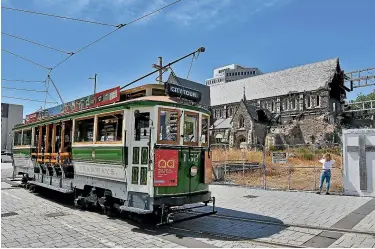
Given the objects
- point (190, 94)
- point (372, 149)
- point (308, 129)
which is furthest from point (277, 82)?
point (190, 94)

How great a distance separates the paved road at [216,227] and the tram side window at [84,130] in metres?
2.22

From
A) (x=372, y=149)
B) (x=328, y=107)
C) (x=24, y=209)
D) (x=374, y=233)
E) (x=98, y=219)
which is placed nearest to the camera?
(x=374, y=233)

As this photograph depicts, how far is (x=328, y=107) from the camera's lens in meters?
48.6

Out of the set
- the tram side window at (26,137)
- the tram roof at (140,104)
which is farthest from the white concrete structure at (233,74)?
the tram roof at (140,104)

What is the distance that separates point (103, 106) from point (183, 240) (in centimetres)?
431

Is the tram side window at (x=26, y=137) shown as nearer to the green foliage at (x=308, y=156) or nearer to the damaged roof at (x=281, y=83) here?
the green foliage at (x=308, y=156)

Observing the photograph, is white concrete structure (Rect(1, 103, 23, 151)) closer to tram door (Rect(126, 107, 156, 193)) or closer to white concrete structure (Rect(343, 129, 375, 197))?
tram door (Rect(126, 107, 156, 193))

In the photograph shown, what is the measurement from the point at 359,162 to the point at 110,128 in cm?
1021

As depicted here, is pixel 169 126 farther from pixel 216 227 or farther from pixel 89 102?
pixel 89 102

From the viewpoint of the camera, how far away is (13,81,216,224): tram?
7332 mm

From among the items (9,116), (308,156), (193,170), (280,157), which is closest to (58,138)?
(193,170)

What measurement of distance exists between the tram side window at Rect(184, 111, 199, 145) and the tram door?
0.98 m

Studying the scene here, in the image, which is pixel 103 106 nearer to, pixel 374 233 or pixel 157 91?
pixel 157 91

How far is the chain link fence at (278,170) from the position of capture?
1589 cm
